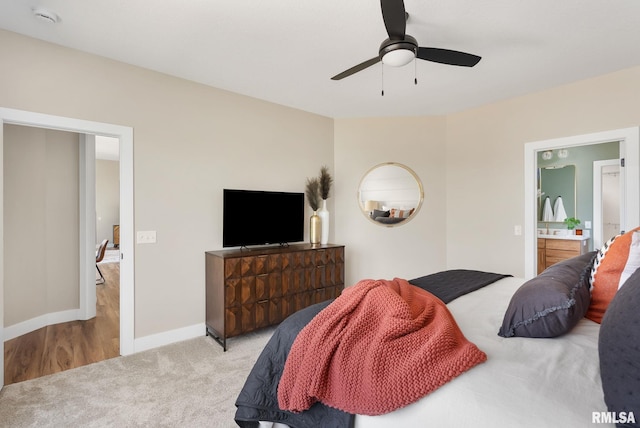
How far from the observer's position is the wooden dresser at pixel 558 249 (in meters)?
4.54

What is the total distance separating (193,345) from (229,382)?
85cm

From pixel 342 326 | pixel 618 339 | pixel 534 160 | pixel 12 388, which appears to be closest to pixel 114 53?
pixel 12 388

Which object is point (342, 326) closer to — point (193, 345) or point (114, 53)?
point (193, 345)

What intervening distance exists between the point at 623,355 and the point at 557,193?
5.36 m

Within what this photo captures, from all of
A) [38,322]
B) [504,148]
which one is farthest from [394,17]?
[38,322]

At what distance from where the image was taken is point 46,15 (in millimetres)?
2172

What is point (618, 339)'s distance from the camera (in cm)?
89

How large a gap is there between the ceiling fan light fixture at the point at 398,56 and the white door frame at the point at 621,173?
2.45 m

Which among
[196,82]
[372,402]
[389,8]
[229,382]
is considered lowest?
[229,382]

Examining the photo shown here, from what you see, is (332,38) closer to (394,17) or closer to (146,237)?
(394,17)

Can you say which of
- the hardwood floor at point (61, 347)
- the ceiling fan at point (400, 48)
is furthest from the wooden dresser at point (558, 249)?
the hardwood floor at point (61, 347)

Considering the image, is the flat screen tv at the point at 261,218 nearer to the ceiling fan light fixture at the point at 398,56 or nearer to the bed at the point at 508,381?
the bed at the point at 508,381

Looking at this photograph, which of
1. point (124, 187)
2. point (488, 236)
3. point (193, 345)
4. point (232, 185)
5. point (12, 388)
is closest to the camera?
point (12, 388)

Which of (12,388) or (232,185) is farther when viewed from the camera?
(232,185)
